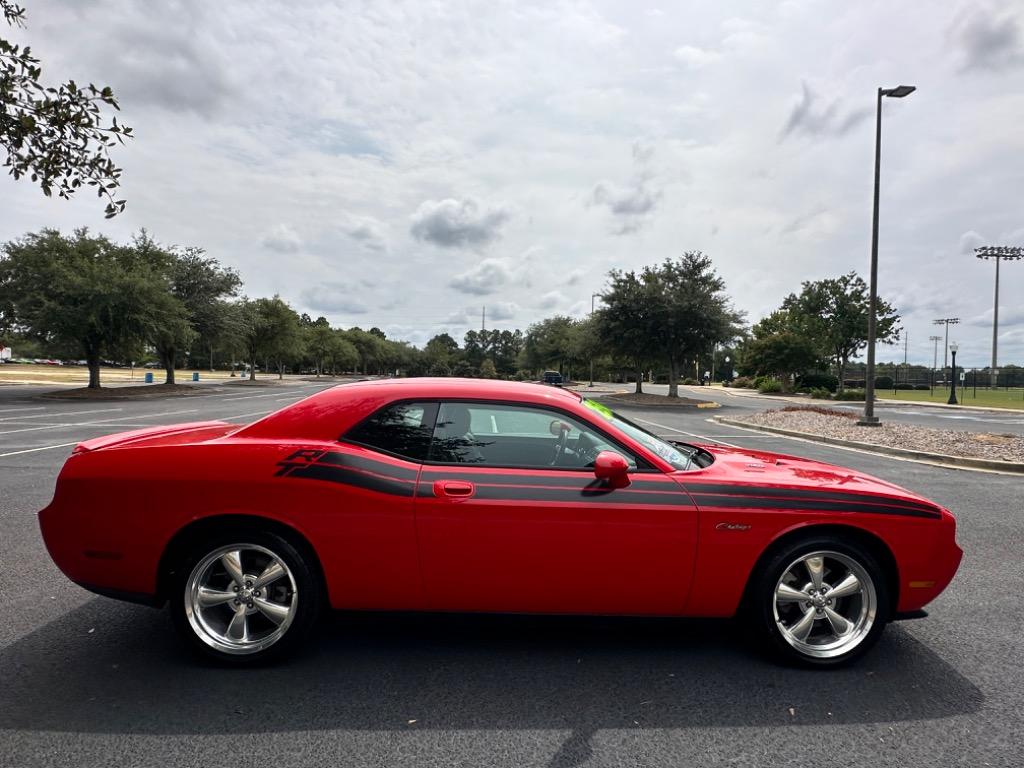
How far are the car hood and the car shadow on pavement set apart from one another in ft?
2.89

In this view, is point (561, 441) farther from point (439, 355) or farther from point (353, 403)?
point (439, 355)

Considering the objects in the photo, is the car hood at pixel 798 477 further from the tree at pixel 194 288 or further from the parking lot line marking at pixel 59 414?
the tree at pixel 194 288

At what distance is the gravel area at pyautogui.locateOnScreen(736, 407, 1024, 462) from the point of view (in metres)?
11.8

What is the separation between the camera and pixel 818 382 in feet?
162

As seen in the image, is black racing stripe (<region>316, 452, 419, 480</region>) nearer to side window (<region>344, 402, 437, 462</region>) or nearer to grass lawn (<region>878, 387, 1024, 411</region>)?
side window (<region>344, 402, 437, 462</region>)

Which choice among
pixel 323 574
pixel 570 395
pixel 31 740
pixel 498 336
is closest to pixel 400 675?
pixel 323 574

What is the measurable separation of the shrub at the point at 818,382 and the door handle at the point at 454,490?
1998 inches

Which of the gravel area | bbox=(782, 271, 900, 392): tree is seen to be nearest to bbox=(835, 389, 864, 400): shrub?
bbox=(782, 271, 900, 392): tree

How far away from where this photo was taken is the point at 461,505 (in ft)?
10.4

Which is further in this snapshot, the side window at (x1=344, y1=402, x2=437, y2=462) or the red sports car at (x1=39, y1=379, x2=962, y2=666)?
the side window at (x1=344, y1=402, x2=437, y2=462)

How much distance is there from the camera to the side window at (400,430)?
11.2 ft

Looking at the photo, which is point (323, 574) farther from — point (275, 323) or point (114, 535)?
point (275, 323)

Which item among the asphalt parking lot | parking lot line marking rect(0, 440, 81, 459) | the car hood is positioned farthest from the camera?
parking lot line marking rect(0, 440, 81, 459)

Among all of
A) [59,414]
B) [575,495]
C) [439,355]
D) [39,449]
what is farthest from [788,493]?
[439,355]
